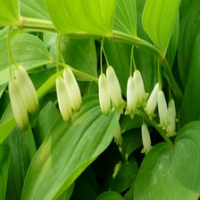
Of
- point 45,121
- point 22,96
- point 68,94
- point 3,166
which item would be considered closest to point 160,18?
point 68,94

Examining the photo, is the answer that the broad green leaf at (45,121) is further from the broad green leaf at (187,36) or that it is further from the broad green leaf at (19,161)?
the broad green leaf at (187,36)

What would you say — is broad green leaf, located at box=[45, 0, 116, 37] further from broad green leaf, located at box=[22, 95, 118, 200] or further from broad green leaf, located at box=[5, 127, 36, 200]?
broad green leaf, located at box=[5, 127, 36, 200]

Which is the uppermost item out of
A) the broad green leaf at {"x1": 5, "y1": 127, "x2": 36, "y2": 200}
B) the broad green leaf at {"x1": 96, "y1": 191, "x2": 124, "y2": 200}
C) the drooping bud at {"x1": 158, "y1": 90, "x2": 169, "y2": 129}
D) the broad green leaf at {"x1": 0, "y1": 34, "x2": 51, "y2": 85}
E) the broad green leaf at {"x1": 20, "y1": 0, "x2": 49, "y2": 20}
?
the broad green leaf at {"x1": 20, "y1": 0, "x2": 49, "y2": 20}

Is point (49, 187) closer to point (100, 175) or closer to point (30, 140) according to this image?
point (30, 140)

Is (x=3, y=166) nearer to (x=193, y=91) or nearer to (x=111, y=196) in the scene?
(x=111, y=196)

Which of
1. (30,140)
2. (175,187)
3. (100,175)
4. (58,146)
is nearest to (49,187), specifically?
(58,146)

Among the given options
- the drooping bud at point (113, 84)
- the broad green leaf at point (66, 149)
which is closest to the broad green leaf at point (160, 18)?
the drooping bud at point (113, 84)

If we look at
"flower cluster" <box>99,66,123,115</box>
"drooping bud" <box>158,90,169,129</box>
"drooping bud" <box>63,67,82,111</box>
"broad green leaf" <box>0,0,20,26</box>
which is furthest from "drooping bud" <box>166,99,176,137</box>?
"broad green leaf" <box>0,0,20,26</box>
